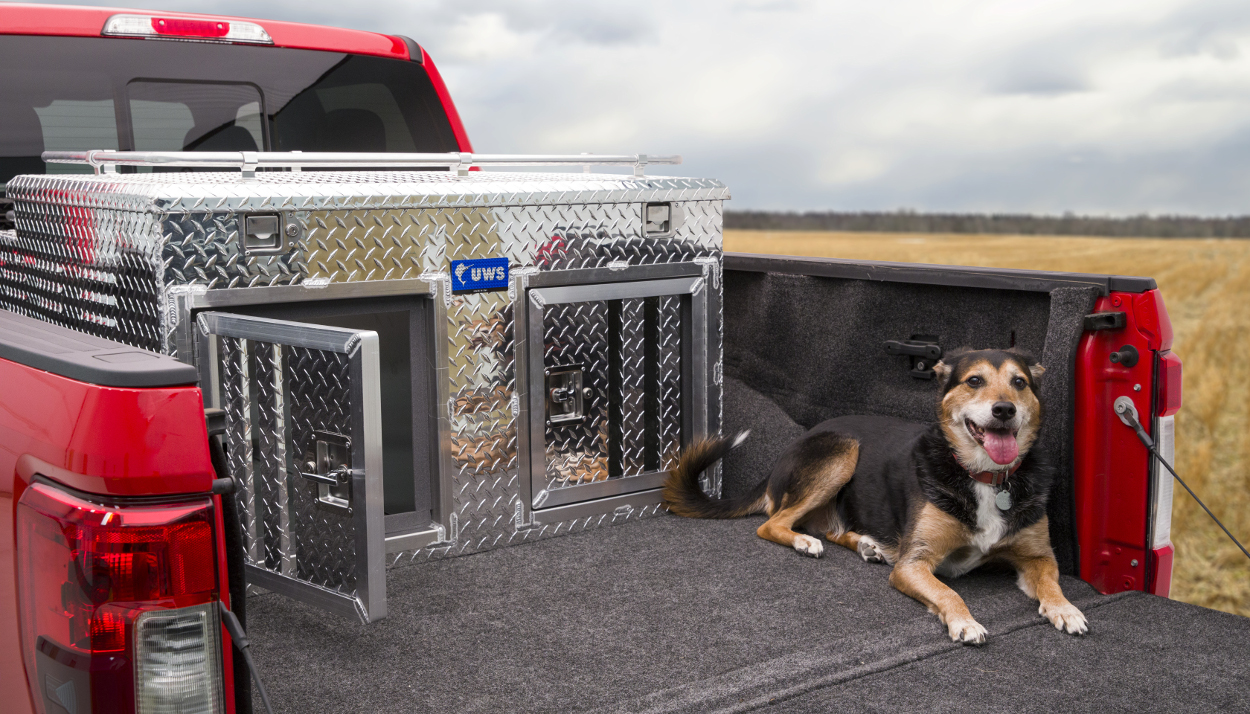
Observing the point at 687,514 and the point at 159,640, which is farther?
the point at 687,514

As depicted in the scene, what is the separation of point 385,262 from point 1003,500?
6.18 ft

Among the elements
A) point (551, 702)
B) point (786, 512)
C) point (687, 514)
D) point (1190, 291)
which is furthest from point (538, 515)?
point (1190, 291)

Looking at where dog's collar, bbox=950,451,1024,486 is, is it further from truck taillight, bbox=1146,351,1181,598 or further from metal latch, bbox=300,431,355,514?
metal latch, bbox=300,431,355,514

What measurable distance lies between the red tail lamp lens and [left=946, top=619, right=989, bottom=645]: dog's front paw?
290cm

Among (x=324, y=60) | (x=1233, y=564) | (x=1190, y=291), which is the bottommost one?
(x=1233, y=564)

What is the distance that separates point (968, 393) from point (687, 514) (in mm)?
1028

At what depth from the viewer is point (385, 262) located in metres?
3.00

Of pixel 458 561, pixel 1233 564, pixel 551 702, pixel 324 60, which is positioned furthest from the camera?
pixel 1233 564

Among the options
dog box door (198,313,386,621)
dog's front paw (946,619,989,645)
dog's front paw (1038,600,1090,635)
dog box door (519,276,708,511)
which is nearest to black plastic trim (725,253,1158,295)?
dog box door (519,276,708,511)

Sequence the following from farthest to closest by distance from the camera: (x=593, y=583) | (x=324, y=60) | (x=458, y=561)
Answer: (x=324, y=60)
(x=458, y=561)
(x=593, y=583)

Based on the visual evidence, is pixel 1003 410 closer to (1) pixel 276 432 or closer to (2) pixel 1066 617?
(2) pixel 1066 617

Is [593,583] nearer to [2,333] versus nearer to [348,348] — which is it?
[348,348]

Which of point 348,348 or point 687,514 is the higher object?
point 348,348

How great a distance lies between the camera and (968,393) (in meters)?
2.98
